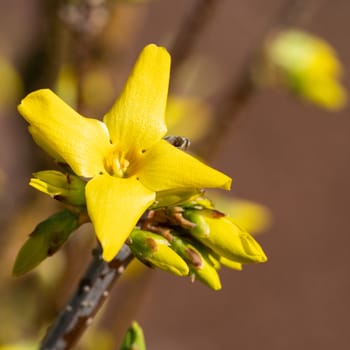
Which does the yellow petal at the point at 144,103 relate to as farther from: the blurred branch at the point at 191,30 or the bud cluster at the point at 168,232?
the blurred branch at the point at 191,30

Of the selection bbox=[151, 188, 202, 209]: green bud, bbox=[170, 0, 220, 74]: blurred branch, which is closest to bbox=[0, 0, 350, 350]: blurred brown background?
bbox=[170, 0, 220, 74]: blurred branch

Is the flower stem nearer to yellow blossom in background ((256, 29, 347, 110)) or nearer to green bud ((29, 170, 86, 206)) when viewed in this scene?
green bud ((29, 170, 86, 206))

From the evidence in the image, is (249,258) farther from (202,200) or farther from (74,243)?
(74,243)

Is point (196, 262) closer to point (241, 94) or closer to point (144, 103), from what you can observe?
point (144, 103)

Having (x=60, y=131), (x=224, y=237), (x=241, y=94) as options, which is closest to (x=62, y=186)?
(x=60, y=131)

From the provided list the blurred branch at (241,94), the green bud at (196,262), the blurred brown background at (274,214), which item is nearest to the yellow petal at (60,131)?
the green bud at (196,262)

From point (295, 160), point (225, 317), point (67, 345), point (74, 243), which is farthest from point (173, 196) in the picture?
point (295, 160)
